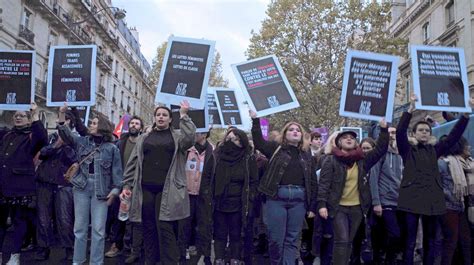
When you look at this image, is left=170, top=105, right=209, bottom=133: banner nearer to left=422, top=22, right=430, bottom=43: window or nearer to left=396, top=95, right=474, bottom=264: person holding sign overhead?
left=396, top=95, right=474, bottom=264: person holding sign overhead

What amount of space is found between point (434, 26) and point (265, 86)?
25.3 m

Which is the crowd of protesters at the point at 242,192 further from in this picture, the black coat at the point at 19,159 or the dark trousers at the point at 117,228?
the dark trousers at the point at 117,228

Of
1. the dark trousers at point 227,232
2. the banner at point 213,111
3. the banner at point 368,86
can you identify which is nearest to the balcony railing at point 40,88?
the banner at point 213,111

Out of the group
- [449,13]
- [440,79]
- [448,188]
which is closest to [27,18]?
[449,13]

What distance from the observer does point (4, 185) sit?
5344 millimetres

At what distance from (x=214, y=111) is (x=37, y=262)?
4.08 m

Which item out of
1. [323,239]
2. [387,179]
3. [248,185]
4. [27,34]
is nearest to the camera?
[323,239]

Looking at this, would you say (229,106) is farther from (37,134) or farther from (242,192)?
(37,134)

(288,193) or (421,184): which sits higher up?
(421,184)

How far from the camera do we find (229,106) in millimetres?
8391

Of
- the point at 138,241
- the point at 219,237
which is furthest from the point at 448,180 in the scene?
the point at 138,241

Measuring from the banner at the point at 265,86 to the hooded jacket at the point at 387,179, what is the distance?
144cm

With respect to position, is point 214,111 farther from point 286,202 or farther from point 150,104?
point 150,104

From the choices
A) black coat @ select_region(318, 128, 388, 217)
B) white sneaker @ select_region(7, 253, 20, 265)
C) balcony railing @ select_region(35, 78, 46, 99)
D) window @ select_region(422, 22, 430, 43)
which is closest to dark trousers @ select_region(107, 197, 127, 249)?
white sneaker @ select_region(7, 253, 20, 265)
